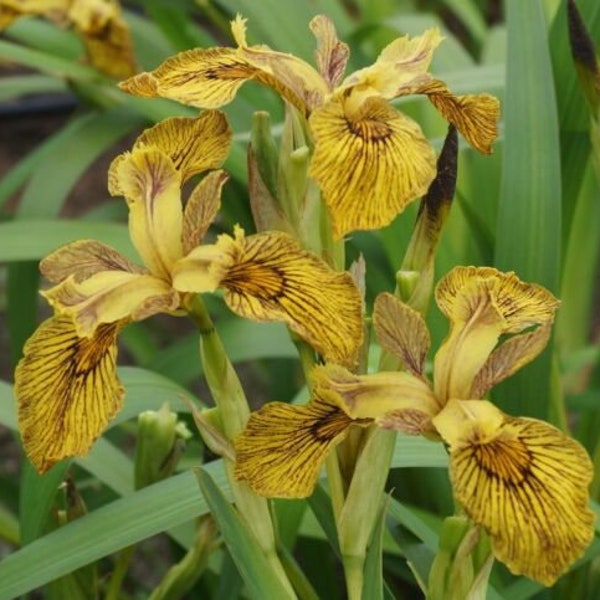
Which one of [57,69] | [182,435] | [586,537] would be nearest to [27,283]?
[57,69]

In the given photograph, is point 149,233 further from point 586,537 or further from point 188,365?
point 188,365

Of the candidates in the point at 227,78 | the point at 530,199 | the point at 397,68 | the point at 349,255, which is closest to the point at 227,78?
the point at 227,78

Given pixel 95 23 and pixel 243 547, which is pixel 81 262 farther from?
pixel 95 23

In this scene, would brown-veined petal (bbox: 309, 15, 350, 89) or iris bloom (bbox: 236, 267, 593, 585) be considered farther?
brown-veined petal (bbox: 309, 15, 350, 89)

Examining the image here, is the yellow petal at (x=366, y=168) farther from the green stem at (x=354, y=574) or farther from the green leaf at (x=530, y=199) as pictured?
the green leaf at (x=530, y=199)

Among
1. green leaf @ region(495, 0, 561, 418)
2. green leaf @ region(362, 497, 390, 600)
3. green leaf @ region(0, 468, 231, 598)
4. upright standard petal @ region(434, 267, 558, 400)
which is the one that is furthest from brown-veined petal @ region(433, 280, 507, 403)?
green leaf @ region(495, 0, 561, 418)

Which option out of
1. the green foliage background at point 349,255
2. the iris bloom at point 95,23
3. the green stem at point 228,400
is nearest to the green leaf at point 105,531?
the green foliage background at point 349,255

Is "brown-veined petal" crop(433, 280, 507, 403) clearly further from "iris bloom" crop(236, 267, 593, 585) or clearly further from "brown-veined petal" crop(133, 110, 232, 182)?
"brown-veined petal" crop(133, 110, 232, 182)
